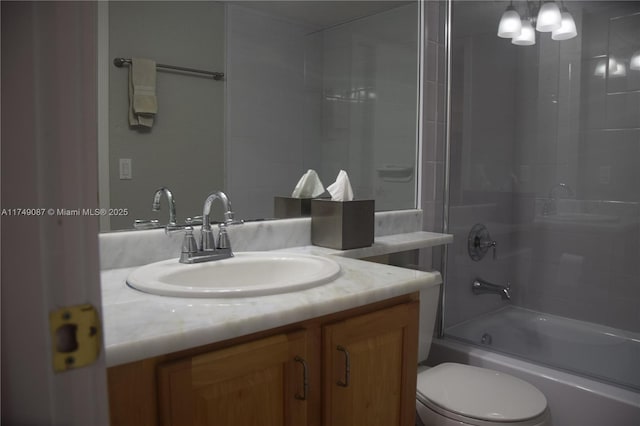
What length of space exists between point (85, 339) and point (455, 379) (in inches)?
58.8

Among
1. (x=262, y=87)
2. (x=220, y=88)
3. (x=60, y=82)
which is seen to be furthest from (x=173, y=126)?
(x=60, y=82)

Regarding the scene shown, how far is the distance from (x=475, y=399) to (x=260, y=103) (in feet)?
3.79

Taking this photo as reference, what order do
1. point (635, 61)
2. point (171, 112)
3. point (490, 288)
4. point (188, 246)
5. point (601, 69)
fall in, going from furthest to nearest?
point (490, 288) < point (601, 69) < point (635, 61) < point (171, 112) < point (188, 246)

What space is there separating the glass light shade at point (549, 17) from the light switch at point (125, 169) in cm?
197

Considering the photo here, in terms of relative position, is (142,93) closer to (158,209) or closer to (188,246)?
(158,209)

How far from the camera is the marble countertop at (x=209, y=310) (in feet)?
2.39

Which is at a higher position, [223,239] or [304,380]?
[223,239]

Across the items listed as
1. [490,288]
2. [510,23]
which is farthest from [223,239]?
[510,23]

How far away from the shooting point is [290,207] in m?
1.61

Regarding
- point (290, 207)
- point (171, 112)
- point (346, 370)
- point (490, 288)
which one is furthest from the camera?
point (490, 288)

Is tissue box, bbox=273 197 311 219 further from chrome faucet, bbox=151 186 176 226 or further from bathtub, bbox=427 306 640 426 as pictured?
bathtub, bbox=427 306 640 426

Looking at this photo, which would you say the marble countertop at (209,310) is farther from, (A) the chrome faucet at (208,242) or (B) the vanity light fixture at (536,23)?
(B) the vanity light fixture at (536,23)

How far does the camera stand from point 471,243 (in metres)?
2.28

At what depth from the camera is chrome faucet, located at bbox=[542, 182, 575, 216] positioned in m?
2.20
